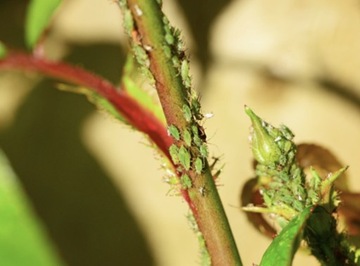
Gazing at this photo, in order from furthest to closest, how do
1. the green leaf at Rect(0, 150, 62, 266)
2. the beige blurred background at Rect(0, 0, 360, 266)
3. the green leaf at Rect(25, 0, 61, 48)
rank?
the beige blurred background at Rect(0, 0, 360, 266)
the green leaf at Rect(25, 0, 61, 48)
the green leaf at Rect(0, 150, 62, 266)

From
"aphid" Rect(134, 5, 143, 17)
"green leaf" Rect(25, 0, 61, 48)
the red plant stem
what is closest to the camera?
"aphid" Rect(134, 5, 143, 17)

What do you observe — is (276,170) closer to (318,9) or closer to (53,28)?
(318,9)

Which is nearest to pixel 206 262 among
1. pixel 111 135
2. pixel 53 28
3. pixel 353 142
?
pixel 353 142

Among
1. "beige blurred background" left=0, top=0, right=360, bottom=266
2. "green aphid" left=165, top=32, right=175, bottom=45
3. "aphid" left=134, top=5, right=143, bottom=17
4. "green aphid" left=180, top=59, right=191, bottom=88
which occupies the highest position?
"aphid" left=134, top=5, right=143, bottom=17

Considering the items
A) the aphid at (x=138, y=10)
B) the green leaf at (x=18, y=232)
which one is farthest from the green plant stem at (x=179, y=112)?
the green leaf at (x=18, y=232)

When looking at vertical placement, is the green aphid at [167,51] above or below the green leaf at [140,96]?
above

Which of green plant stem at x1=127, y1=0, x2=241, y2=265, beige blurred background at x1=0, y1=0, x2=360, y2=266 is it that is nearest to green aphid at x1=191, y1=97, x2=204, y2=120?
green plant stem at x1=127, y1=0, x2=241, y2=265

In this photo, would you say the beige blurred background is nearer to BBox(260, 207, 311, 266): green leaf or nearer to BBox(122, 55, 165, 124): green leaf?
BBox(122, 55, 165, 124): green leaf

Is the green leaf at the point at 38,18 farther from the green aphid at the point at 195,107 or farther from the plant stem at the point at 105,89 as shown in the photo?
the green aphid at the point at 195,107
